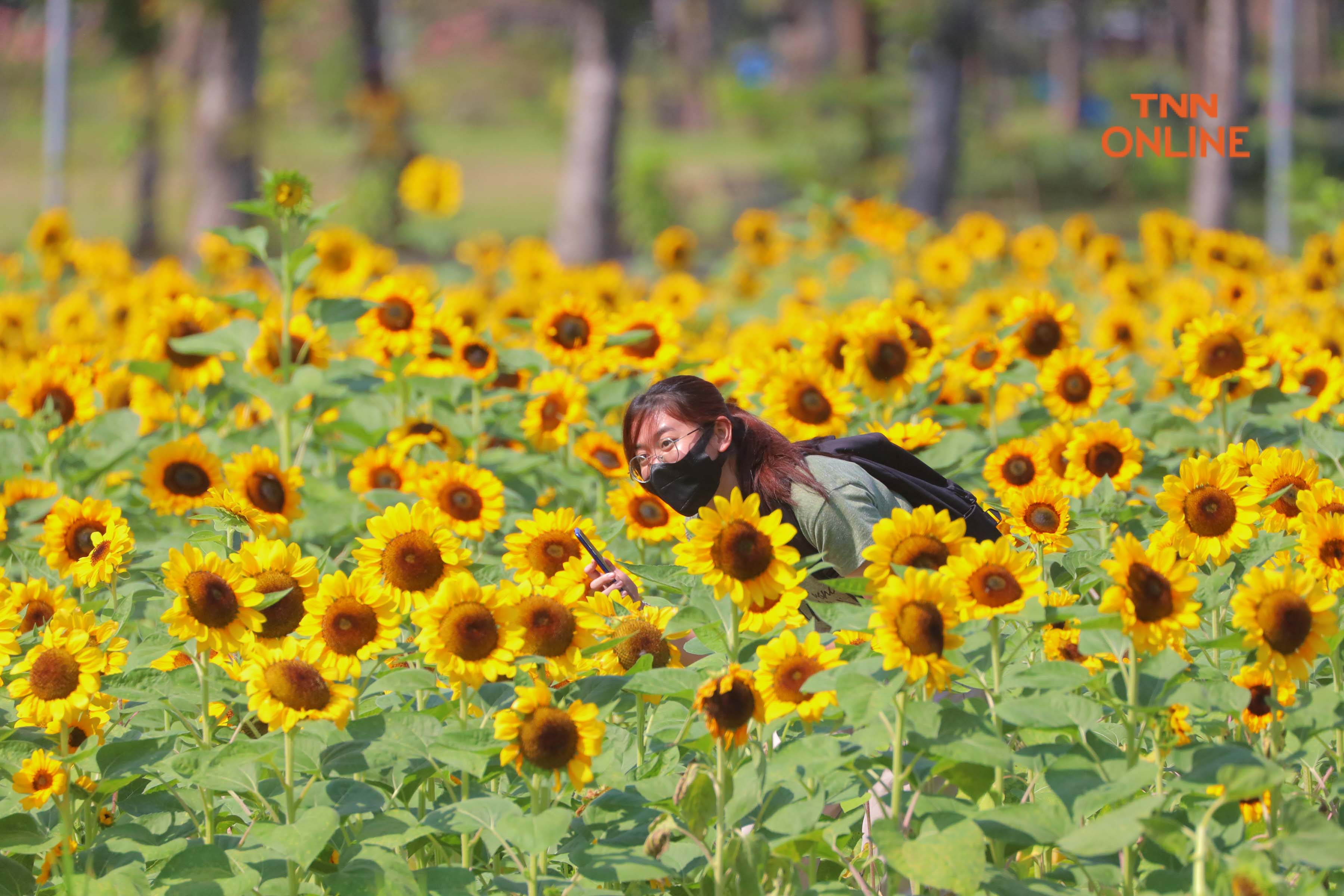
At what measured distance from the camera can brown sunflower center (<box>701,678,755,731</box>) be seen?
2223 mm

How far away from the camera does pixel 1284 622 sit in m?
2.26

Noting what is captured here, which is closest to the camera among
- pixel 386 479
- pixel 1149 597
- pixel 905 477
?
pixel 1149 597

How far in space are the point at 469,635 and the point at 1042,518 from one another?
1.17 metres

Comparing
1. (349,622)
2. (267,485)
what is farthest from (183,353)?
(349,622)

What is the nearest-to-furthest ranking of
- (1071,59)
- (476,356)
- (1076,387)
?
(1076,387), (476,356), (1071,59)

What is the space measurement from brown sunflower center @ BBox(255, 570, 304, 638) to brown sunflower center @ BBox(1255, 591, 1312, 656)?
1533mm

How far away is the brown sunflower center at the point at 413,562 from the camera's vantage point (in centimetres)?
264

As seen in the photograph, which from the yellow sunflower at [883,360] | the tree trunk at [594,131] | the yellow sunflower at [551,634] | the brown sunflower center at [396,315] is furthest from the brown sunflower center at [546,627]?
the tree trunk at [594,131]

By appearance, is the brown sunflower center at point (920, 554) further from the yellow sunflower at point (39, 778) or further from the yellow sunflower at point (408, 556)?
the yellow sunflower at point (39, 778)

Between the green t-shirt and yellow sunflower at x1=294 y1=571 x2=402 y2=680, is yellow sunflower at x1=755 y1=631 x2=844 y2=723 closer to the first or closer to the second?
the green t-shirt

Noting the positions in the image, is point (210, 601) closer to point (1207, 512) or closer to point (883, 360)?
point (1207, 512)

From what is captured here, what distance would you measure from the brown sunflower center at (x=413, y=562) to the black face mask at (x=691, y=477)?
51 centimetres

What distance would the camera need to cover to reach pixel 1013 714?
2.27 m

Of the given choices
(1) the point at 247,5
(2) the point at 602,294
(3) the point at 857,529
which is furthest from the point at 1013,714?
(1) the point at 247,5
